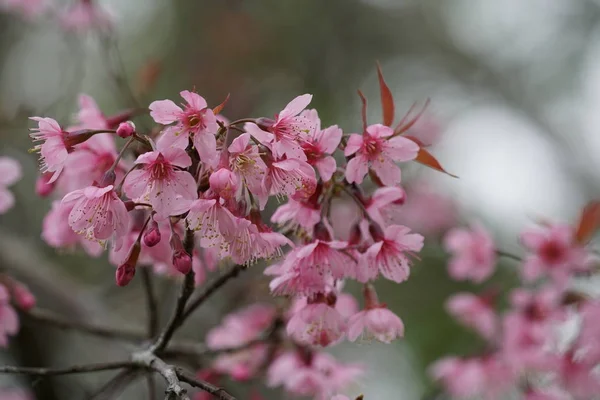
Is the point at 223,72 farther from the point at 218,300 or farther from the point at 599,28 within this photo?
the point at 599,28

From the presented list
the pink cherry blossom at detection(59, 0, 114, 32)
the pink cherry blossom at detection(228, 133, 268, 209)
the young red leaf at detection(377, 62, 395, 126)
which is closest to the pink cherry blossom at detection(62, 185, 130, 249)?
the pink cherry blossom at detection(228, 133, 268, 209)

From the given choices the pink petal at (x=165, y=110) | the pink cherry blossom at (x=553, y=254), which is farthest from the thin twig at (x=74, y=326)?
the pink cherry blossom at (x=553, y=254)

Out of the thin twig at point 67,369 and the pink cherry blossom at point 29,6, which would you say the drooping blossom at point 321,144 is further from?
the pink cherry blossom at point 29,6

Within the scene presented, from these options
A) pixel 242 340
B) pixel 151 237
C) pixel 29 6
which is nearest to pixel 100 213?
pixel 151 237

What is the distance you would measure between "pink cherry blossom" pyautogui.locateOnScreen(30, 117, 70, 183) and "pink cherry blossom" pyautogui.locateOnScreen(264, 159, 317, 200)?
42cm

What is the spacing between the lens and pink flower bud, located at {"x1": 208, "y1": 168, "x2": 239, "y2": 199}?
3.68ft

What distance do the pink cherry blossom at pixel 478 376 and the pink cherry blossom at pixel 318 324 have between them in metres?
1.12

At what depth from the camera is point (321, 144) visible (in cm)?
126

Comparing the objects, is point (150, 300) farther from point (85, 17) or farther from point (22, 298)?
point (85, 17)

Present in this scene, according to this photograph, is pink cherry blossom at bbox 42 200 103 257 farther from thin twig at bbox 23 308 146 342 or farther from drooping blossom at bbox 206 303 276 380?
drooping blossom at bbox 206 303 276 380

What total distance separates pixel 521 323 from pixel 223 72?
Result: 3.44 metres

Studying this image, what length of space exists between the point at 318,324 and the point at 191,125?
52cm

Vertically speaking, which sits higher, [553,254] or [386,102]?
[386,102]

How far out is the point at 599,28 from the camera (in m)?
5.75
